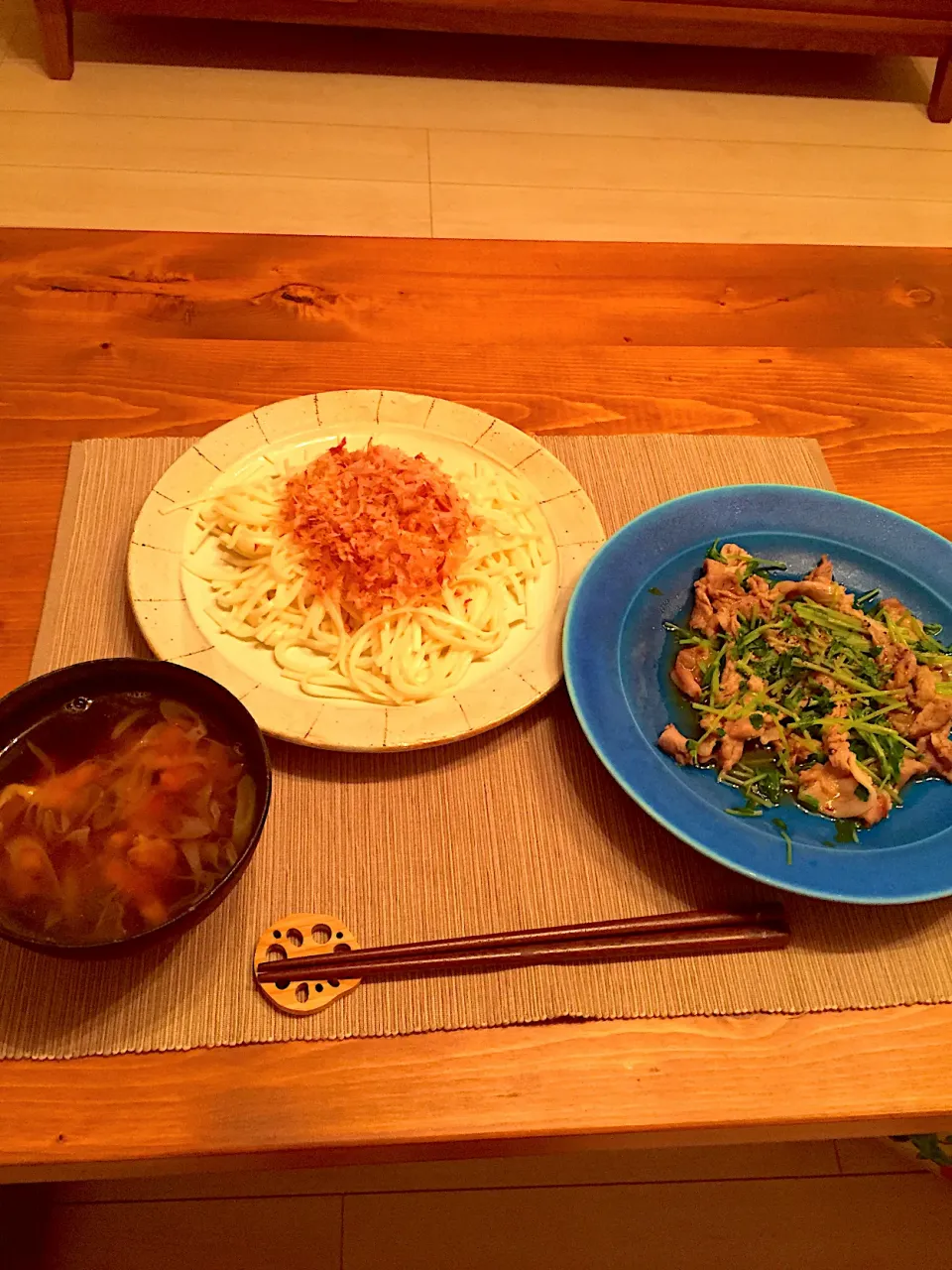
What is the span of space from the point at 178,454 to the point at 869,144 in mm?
3607

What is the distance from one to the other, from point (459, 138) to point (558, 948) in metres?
3.37

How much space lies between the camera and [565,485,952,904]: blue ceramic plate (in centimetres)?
109

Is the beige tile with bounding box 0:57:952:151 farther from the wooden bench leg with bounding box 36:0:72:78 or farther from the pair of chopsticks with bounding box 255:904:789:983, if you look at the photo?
the pair of chopsticks with bounding box 255:904:789:983

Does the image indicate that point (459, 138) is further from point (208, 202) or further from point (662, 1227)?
point (662, 1227)

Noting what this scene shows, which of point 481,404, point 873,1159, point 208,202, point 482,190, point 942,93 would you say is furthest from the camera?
point 942,93

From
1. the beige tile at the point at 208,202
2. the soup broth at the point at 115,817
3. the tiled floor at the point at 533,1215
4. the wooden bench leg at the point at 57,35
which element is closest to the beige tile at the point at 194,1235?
the tiled floor at the point at 533,1215

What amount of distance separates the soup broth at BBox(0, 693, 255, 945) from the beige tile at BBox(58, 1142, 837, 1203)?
1.06 metres

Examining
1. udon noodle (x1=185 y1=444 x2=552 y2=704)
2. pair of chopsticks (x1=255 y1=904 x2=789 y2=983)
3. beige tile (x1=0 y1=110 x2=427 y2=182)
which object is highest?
udon noodle (x1=185 y1=444 x2=552 y2=704)

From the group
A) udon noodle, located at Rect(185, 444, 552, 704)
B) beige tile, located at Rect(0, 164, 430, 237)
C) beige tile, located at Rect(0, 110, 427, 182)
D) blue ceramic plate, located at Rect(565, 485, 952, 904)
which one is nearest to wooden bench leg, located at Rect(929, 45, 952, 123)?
beige tile, located at Rect(0, 110, 427, 182)

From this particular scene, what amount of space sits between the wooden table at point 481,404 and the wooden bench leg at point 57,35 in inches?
87.2

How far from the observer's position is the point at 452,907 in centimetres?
112

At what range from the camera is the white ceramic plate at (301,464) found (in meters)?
1.19

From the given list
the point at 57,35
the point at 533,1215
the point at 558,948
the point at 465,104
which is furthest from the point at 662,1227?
the point at 57,35

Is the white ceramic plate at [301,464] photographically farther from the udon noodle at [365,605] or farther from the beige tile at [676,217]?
the beige tile at [676,217]
